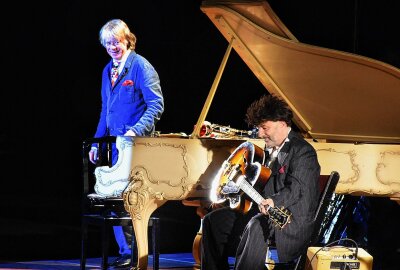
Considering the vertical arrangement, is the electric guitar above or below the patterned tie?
below

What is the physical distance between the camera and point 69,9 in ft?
21.7

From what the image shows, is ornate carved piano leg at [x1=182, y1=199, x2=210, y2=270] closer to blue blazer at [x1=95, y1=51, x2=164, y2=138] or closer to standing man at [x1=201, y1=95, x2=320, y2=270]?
blue blazer at [x1=95, y1=51, x2=164, y2=138]

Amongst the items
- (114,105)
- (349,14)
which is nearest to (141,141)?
(114,105)

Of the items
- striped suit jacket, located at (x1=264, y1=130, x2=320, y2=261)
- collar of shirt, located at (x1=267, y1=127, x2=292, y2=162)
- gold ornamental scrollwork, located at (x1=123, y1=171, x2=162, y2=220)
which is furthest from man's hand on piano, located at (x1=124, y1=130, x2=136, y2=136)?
striped suit jacket, located at (x1=264, y1=130, x2=320, y2=261)

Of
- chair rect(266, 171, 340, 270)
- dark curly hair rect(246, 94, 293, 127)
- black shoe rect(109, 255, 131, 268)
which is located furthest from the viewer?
black shoe rect(109, 255, 131, 268)

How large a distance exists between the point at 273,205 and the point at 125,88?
1.63m

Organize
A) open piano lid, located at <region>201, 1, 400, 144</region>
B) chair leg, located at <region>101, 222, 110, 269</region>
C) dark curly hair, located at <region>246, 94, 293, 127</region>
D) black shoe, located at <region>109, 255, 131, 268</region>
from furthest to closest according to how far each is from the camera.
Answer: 1. black shoe, located at <region>109, 255, 131, 268</region>
2. open piano lid, located at <region>201, 1, 400, 144</region>
3. chair leg, located at <region>101, 222, 110, 269</region>
4. dark curly hair, located at <region>246, 94, 293, 127</region>

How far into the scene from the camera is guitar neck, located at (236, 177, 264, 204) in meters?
4.66

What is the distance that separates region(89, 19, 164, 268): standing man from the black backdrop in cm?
76

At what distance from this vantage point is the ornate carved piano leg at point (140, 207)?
17.1 ft

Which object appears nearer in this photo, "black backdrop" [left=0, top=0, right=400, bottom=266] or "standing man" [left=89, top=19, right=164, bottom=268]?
"standing man" [left=89, top=19, right=164, bottom=268]

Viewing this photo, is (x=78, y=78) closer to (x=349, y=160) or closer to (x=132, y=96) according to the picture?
(x=132, y=96)

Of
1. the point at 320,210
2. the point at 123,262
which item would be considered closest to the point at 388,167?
the point at 320,210

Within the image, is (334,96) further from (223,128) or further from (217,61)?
(217,61)
